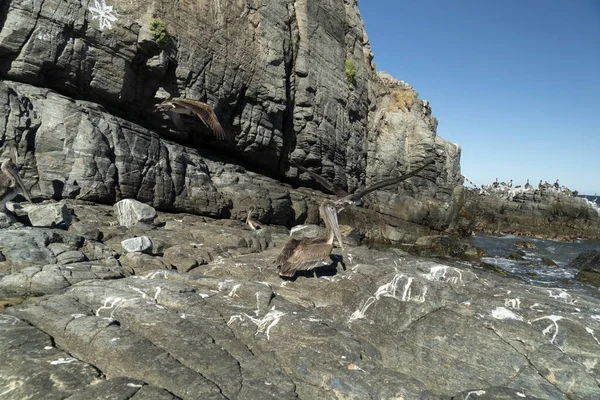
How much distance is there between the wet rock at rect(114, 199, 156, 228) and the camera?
46.8ft

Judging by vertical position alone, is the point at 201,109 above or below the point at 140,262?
above

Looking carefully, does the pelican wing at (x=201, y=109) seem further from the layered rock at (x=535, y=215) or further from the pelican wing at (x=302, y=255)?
the layered rock at (x=535, y=215)

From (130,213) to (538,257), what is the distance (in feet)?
76.2

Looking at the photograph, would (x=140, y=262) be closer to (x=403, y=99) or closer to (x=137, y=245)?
(x=137, y=245)

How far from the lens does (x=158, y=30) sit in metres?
18.3

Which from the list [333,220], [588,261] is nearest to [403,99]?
[588,261]

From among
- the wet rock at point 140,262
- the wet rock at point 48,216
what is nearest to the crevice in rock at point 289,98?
the wet rock at point 48,216

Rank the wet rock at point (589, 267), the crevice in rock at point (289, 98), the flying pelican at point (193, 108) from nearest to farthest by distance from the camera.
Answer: the flying pelican at point (193, 108), the wet rock at point (589, 267), the crevice in rock at point (289, 98)

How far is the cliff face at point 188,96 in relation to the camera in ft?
50.5

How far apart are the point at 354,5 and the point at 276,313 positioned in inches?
1308

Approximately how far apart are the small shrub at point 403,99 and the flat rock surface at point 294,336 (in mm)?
31049

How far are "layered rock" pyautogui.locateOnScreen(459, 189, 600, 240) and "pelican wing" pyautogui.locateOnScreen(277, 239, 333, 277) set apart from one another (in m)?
28.7

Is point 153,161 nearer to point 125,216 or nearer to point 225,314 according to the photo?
point 125,216

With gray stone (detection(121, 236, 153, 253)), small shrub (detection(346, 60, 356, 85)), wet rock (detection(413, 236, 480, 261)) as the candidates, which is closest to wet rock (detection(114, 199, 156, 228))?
gray stone (detection(121, 236, 153, 253))
